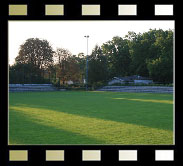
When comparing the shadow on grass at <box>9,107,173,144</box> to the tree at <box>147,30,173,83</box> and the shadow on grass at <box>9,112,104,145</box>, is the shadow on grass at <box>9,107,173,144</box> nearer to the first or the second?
the shadow on grass at <box>9,112,104,145</box>

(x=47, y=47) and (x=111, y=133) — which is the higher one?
(x=47, y=47)

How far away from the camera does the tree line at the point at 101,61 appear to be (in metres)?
39.8

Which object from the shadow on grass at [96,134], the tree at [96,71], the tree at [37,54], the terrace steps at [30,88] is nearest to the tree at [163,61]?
the tree at [96,71]

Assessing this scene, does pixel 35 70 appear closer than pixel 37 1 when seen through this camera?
No

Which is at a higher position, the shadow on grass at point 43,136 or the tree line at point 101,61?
the tree line at point 101,61

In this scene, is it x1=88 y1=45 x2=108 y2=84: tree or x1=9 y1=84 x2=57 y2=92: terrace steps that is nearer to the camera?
x1=9 y1=84 x2=57 y2=92: terrace steps

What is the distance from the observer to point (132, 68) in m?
50.5

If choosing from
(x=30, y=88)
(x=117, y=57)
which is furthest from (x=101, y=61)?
(x=30, y=88)

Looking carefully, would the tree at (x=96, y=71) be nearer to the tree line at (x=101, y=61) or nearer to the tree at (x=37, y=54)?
the tree line at (x=101, y=61)

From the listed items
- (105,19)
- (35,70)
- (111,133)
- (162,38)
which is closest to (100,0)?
(105,19)

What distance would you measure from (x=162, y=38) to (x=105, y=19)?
144 feet

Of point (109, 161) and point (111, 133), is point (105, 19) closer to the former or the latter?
point (109, 161)

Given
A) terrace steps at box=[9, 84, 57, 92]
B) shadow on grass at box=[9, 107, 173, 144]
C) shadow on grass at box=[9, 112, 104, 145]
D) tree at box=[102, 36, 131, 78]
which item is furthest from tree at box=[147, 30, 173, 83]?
shadow on grass at box=[9, 112, 104, 145]

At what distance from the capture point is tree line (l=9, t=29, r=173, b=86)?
39.8m
